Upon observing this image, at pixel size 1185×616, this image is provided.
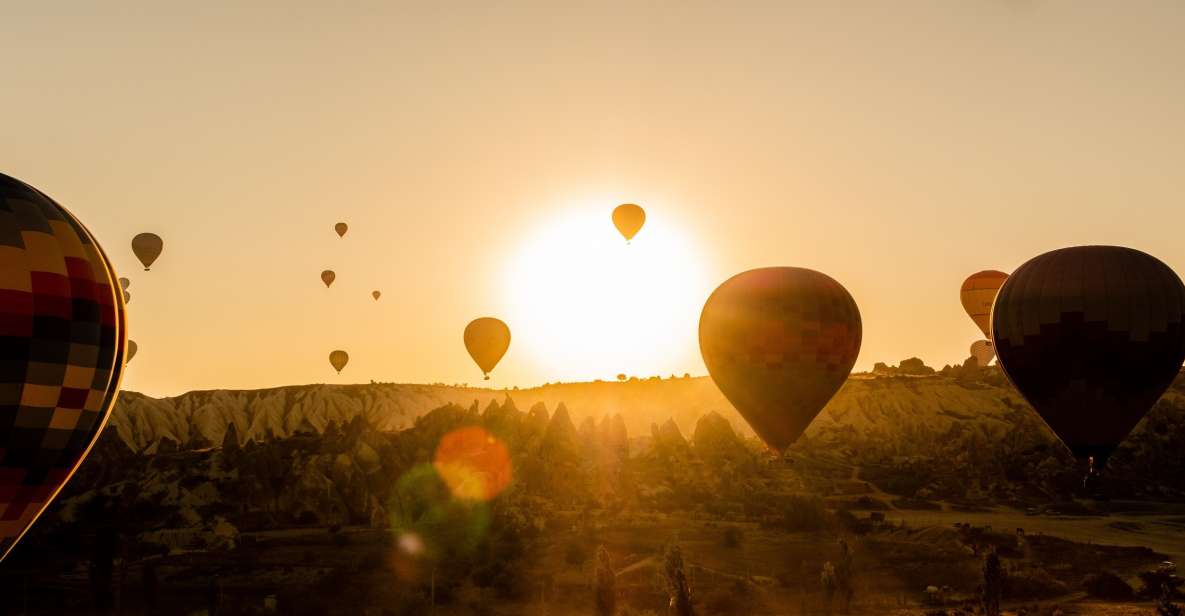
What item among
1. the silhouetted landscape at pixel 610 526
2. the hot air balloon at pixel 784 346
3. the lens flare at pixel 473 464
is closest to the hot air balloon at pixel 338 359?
the silhouetted landscape at pixel 610 526

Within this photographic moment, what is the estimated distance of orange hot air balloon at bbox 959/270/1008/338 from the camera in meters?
104

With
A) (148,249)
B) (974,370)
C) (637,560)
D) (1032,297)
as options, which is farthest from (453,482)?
(974,370)

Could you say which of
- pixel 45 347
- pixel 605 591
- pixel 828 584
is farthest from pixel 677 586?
pixel 45 347

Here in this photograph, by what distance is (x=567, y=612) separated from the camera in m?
52.1

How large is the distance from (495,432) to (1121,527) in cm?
5009

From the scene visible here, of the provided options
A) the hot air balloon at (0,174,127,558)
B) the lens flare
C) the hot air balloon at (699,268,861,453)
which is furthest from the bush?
the hot air balloon at (0,174,127,558)

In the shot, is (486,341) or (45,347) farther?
(486,341)

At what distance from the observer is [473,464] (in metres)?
89.0

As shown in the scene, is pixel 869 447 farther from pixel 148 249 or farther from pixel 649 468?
pixel 148 249

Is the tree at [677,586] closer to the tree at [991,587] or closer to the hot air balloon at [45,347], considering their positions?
the tree at [991,587]

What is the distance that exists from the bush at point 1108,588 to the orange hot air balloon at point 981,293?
49666mm

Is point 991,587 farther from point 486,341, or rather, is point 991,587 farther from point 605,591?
point 486,341

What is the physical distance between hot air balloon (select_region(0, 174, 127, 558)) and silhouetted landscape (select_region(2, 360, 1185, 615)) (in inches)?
1019

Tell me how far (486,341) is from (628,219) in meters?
19.2
